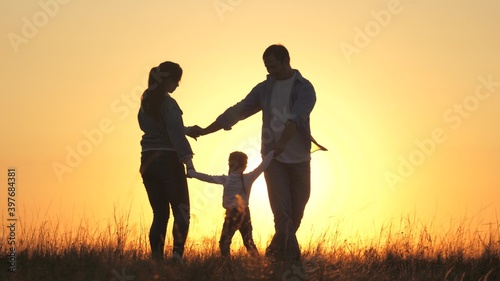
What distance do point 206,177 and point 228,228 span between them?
2.45ft

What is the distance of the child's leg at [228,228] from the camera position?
10.2m

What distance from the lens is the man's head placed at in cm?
948

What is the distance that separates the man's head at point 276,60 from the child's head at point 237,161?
4.08ft

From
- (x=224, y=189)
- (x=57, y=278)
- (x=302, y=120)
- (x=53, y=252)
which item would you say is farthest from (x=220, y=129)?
(x=57, y=278)

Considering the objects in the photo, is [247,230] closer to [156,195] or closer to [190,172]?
[190,172]

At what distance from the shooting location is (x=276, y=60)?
9.51m

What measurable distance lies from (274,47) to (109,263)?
2.73 m

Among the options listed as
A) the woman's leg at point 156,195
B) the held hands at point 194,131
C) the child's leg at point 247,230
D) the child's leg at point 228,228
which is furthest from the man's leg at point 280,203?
the held hands at point 194,131

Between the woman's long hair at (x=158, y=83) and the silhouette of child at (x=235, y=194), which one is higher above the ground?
the woman's long hair at (x=158, y=83)

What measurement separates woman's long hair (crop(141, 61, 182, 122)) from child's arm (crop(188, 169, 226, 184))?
0.66m

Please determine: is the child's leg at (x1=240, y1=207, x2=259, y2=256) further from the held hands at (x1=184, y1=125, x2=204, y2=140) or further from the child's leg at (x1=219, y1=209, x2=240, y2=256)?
the held hands at (x1=184, y1=125, x2=204, y2=140)

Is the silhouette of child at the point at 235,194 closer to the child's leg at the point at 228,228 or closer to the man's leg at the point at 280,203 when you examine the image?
the child's leg at the point at 228,228

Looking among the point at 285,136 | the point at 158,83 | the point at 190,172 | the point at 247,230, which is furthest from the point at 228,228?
the point at 158,83

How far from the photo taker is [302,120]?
31.1 ft
